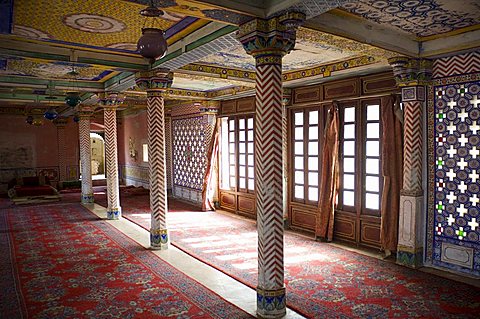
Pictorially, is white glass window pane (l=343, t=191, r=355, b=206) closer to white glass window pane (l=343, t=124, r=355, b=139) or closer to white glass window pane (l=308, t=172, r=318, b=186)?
white glass window pane (l=308, t=172, r=318, b=186)

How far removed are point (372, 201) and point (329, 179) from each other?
101cm

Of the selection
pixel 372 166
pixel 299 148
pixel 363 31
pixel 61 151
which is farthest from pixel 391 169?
pixel 61 151

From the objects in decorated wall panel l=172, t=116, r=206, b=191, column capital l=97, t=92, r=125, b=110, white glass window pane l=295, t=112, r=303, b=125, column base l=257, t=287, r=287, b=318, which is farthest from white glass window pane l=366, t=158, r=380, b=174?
column capital l=97, t=92, r=125, b=110

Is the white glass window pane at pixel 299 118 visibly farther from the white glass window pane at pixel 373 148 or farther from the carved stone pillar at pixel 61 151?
the carved stone pillar at pixel 61 151

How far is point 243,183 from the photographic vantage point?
11008 millimetres

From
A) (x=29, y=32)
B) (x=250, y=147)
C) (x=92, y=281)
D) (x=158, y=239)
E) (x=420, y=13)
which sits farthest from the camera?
(x=250, y=147)

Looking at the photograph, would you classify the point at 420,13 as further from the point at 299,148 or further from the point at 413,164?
the point at 299,148

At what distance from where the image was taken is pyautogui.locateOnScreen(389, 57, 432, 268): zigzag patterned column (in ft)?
20.1

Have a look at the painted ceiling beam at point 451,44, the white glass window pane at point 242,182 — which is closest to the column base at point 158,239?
the white glass window pane at point 242,182

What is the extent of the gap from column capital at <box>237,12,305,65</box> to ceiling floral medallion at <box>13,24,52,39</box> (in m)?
3.01

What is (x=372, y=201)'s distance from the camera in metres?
7.32

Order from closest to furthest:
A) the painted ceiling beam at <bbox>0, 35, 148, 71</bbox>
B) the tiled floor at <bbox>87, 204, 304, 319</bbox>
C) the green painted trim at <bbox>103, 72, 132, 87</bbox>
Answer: the tiled floor at <bbox>87, 204, 304, 319</bbox> < the painted ceiling beam at <bbox>0, 35, 148, 71</bbox> < the green painted trim at <bbox>103, 72, 132, 87</bbox>

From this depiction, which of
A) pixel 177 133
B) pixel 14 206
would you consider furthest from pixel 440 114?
pixel 14 206

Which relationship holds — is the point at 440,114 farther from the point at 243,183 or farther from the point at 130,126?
the point at 130,126
